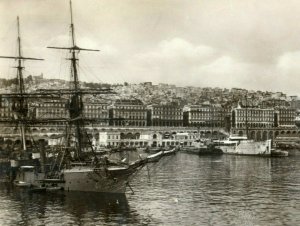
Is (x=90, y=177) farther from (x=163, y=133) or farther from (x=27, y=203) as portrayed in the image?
(x=163, y=133)

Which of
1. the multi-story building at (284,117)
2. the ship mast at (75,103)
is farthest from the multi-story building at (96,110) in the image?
the ship mast at (75,103)

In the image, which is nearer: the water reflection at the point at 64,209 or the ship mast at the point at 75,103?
the water reflection at the point at 64,209

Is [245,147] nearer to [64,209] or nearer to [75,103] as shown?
[75,103]

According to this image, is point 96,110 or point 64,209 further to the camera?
point 96,110

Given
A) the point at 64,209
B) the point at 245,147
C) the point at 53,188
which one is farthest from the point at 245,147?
the point at 64,209

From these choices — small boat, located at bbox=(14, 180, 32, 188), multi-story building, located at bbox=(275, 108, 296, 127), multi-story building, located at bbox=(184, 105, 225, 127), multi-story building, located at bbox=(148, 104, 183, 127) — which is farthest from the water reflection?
multi-story building, located at bbox=(275, 108, 296, 127)

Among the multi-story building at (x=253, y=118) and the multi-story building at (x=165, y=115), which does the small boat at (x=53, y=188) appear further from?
the multi-story building at (x=253, y=118)
